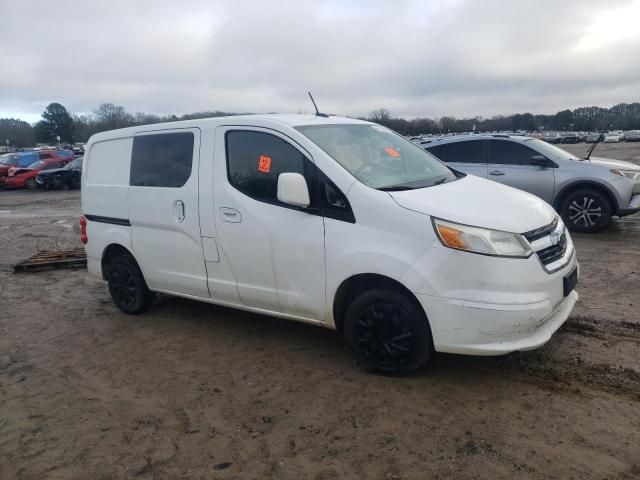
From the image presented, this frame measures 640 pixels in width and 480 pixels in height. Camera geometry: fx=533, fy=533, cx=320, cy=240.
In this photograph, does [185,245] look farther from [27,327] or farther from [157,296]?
[27,327]

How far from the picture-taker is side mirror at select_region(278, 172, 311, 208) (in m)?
3.92

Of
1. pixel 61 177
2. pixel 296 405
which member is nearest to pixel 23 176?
pixel 61 177

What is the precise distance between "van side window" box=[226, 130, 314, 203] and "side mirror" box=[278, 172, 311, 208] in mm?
139

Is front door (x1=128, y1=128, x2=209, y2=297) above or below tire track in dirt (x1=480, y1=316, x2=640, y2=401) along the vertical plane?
above

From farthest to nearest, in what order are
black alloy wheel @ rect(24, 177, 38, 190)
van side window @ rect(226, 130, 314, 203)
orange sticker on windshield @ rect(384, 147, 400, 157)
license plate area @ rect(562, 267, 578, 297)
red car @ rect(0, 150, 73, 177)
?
red car @ rect(0, 150, 73, 177) → black alloy wheel @ rect(24, 177, 38, 190) → orange sticker on windshield @ rect(384, 147, 400, 157) → van side window @ rect(226, 130, 314, 203) → license plate area @ rect(562, 267, 578, 297)

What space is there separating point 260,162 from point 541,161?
6073 millimetres

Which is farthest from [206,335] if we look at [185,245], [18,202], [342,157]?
[18,202]

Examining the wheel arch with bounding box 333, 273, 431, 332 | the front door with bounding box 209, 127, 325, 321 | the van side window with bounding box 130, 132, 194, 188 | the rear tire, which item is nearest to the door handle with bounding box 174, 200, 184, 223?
the van side window with bounding box 130, 132, 194, 188

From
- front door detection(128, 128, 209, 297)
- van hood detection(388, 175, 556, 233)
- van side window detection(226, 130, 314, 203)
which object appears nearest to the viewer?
van hood detection(388, 175, 556, 233)

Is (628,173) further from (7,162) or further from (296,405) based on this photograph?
(7,162)

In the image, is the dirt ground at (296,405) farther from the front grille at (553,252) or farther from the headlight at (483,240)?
the headlight at (483,240)

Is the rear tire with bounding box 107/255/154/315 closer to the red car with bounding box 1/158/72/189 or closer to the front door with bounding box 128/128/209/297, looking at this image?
the front door with bounding box 128/128/209/297

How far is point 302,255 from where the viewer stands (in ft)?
13.3

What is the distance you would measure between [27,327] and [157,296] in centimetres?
140
